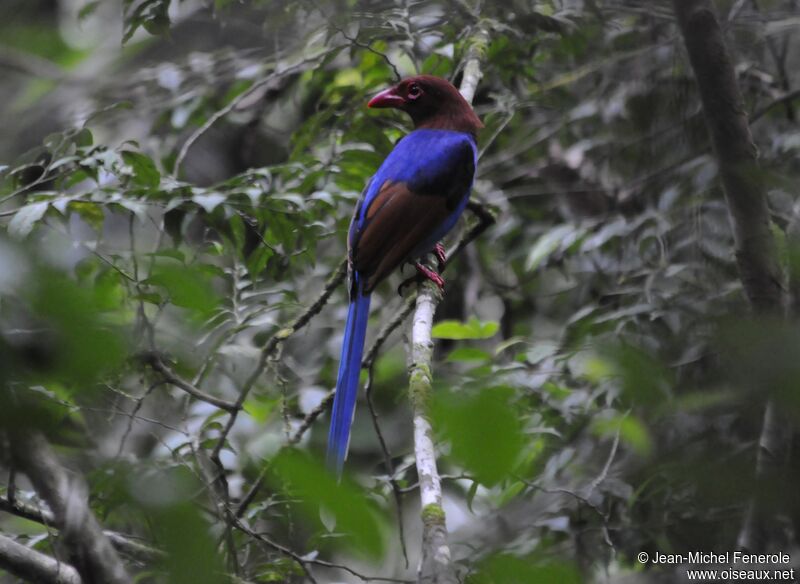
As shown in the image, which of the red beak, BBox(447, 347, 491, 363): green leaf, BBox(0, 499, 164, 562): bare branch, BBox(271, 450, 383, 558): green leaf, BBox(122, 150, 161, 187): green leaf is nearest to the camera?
BBox(271, 450, 383, 558): green leaf

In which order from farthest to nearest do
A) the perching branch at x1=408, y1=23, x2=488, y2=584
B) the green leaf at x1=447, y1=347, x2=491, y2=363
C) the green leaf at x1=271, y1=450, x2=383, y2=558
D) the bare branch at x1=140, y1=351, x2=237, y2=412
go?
the green leaf at x1=447, y1=347, x2=491, y2=363 → the bare branch at x1=140, y1=351, x2=237, y2=412 → the perching branch at x1=408, y1=23, x2=488, y2=584 → the green leaf at x1=271, y1=450, x2=383, y2=558

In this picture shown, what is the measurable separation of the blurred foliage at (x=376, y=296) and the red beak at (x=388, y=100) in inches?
6.3

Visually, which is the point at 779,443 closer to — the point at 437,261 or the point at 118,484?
the point at 118,484

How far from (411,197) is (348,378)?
89cm

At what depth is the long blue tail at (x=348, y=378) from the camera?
2.76 metres

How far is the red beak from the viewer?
384 centimetres

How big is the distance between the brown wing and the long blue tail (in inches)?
3.3

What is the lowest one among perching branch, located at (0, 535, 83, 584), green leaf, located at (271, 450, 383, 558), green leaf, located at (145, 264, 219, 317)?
green leaf, located at (271, 450, 383, 558)

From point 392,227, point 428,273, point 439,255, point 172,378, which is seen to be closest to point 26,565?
point 172,378

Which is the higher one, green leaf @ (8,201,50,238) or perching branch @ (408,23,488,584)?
green leaf @ (8,201,50,238)

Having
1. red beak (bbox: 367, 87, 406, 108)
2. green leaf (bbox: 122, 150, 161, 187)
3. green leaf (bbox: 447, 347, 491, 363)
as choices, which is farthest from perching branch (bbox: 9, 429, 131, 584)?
red beak (bbox: 367, 87, 406, 108)

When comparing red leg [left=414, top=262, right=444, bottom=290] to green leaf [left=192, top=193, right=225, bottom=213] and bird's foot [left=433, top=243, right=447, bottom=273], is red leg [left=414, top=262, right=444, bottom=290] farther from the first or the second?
green leaf [left=192, top=193, right=225, bottom=213]

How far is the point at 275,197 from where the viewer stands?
294 centimetres

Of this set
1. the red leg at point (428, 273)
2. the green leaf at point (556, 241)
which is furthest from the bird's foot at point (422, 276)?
the green leaf at point (556, 241)
